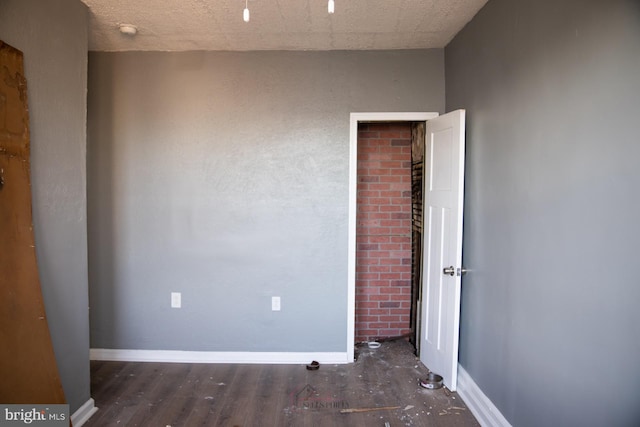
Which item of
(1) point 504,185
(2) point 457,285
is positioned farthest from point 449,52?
(2) point 457,285

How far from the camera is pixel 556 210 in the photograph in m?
1.68

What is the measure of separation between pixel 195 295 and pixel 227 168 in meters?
1.12

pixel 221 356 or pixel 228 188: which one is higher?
pixel 228 188

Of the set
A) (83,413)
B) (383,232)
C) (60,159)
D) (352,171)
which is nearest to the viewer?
(60,159)

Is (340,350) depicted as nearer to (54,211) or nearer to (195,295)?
(195,295)

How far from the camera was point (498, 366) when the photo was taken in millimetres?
2221

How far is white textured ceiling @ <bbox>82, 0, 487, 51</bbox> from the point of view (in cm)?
244

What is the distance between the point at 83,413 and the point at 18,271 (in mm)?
1111

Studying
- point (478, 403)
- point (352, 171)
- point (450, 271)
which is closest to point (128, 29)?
point (352, 171)

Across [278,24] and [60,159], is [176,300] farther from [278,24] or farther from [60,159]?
[278,24]
